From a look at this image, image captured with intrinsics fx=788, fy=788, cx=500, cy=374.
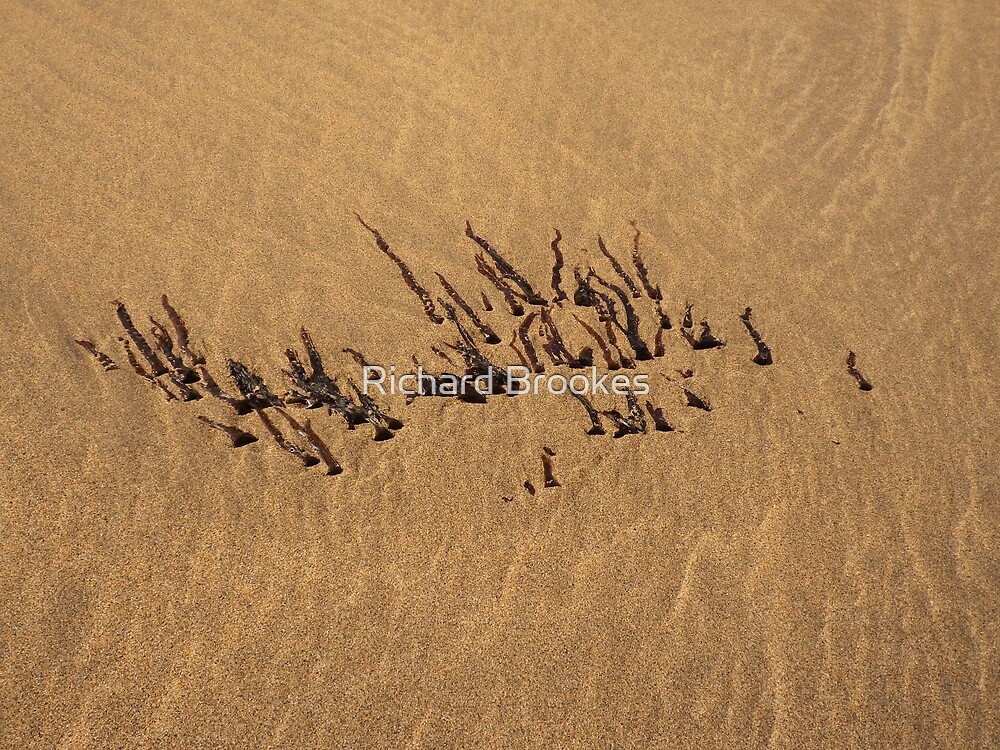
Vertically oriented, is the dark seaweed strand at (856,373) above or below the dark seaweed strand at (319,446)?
above

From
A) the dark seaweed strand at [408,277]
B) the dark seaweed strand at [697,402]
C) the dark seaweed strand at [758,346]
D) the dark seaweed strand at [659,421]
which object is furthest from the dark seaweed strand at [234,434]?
the dark seaweed strand at [758,346]

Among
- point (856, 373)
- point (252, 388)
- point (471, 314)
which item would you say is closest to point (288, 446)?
point (252, 388)

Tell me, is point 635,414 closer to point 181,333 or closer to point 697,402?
point 697,402

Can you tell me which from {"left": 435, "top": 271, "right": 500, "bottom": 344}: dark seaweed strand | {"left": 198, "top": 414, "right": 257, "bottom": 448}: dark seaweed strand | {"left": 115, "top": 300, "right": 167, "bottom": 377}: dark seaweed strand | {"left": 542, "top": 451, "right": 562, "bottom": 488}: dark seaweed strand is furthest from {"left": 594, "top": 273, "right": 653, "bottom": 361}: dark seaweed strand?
{"left": 115, "top": 300, "right": 167, "bottom": 377}: dark seaweed strand

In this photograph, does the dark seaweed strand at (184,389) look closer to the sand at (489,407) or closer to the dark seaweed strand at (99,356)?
the sand at (489,407)

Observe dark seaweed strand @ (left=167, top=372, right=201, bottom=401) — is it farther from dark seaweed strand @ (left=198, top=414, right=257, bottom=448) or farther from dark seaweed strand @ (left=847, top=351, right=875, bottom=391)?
dark seaweed strand @ (left=847, top=351, right=875, bottom=391)

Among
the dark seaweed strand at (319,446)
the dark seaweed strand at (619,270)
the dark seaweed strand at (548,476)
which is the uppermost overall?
the dark seaweed strand at (619,270)
